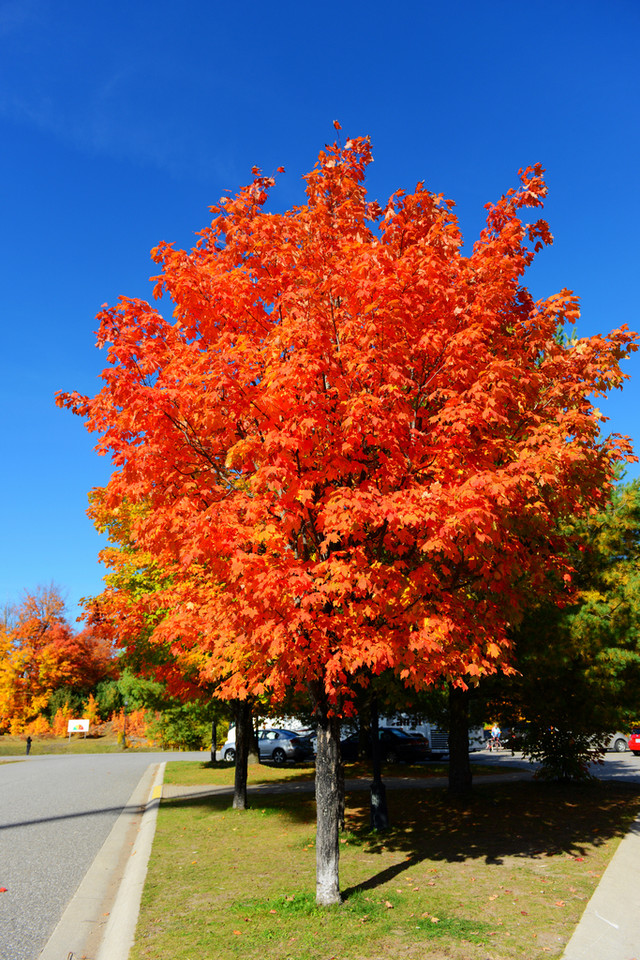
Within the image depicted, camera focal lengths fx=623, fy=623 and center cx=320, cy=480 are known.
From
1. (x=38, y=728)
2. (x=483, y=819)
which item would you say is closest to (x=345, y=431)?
(x=483, y=819)

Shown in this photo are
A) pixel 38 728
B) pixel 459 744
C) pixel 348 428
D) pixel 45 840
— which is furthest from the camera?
pixel 38 728

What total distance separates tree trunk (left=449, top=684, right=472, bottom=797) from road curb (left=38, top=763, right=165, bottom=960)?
6982 millimetres

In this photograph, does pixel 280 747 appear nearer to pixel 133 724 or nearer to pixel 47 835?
pixel 47 835

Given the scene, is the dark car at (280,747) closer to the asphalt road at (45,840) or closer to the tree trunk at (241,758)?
the asphalt road at (45,840)

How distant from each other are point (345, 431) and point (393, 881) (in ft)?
18.9

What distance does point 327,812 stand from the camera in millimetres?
7254

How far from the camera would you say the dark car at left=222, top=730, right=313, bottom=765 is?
90.2ft

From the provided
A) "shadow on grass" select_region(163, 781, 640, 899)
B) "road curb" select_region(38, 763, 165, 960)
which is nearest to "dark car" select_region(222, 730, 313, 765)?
"shadow on grass" select_region(163, 781, 640, 899)

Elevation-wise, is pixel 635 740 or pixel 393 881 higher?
pixel 393 881

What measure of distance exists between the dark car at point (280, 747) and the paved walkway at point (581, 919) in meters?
17.6

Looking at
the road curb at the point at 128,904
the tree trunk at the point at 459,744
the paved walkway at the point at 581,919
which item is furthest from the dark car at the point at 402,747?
the paved walkway at the point at 581,919

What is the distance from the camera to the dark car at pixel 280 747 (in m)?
27.5

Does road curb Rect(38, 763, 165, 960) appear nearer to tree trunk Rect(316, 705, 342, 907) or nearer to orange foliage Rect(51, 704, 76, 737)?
tree trunk Rect(316, 705, 342, 907)

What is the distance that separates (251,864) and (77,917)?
8.95 feet
